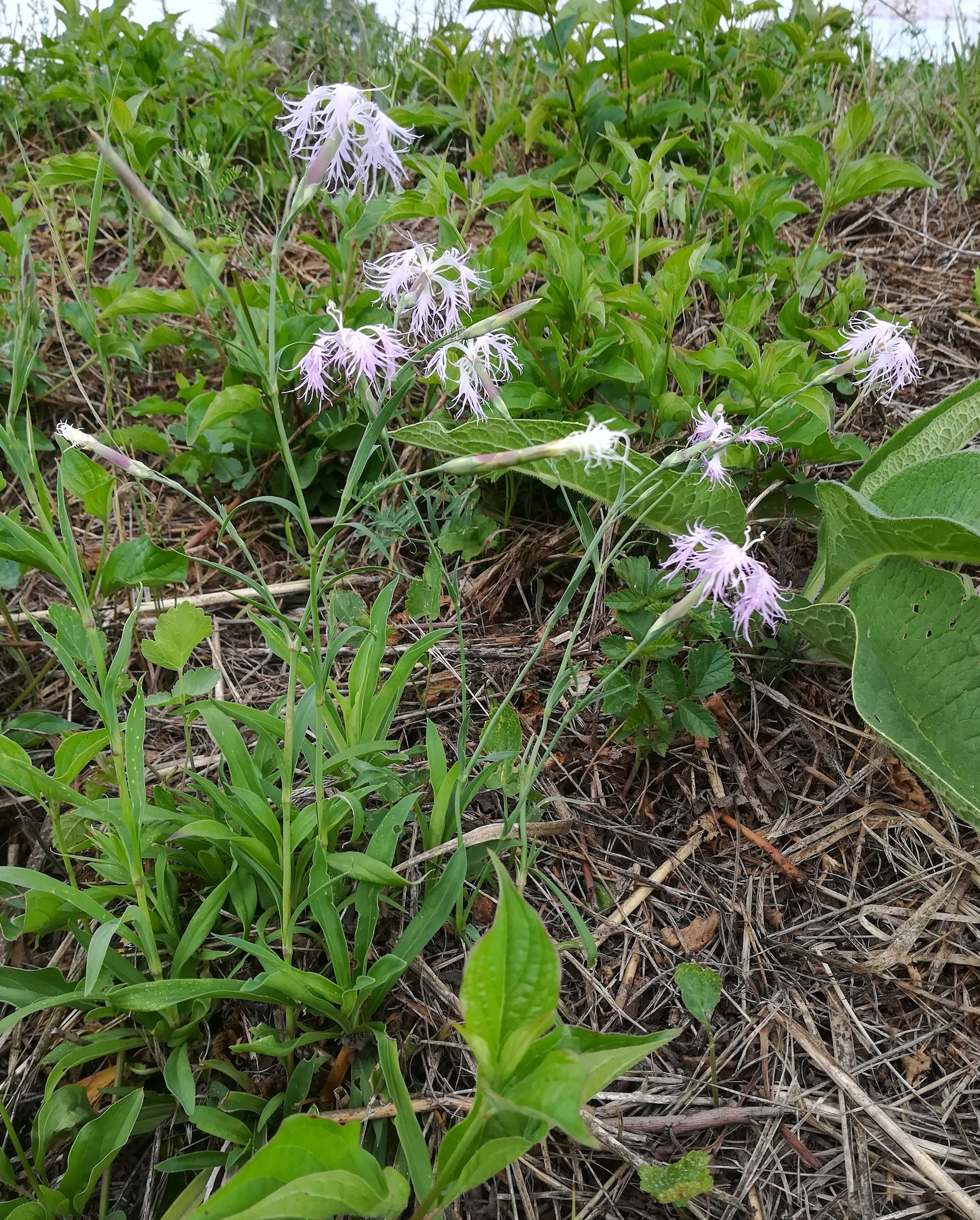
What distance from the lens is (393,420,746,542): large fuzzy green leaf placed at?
4.87 ft

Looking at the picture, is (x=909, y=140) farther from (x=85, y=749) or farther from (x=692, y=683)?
(x=85, y=749)

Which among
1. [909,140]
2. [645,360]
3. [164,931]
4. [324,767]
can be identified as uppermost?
[909,140]

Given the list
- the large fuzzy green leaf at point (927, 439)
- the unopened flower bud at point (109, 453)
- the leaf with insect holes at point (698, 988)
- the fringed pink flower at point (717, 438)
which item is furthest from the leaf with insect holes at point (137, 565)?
the large fuzzy green leaf at point (927, 439)

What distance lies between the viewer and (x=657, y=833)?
1.44 meters

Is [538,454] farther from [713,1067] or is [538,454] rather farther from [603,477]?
[713,1067]

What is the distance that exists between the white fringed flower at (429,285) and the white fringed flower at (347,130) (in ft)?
0.46

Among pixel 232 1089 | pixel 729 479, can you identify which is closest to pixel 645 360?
pixel 729 479

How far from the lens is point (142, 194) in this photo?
0.87m

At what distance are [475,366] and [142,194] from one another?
531mm

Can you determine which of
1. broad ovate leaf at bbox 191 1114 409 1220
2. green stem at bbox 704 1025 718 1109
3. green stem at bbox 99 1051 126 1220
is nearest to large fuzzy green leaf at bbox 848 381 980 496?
green stem at bbox 704 1025 718 1109

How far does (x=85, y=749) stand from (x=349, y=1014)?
48 centimetres

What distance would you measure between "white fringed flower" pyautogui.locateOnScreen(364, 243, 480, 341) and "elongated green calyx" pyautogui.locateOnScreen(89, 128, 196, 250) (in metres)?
0.35

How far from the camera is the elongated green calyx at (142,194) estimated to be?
833mm

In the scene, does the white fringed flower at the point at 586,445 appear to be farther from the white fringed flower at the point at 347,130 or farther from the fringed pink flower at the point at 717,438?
the white fringed flower at the point at 347,130
